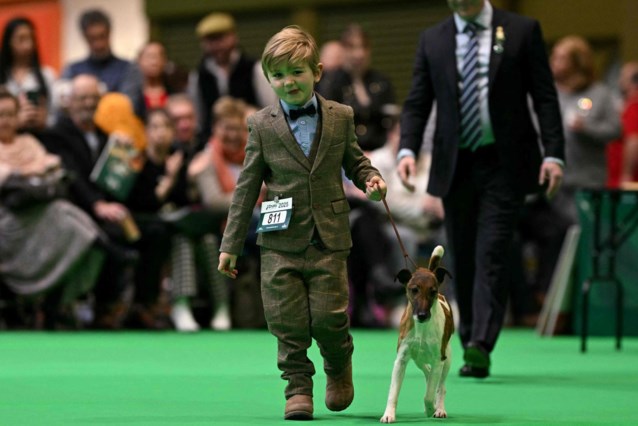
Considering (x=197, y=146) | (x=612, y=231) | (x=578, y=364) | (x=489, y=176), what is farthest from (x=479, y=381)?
(x=197, y=146)

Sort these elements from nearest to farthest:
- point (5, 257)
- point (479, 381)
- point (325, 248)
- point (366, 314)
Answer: point (325, 248) → point (479, 381) → point (5, 257) → point (366, 314)

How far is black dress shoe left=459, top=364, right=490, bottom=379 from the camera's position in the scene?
20.0 feet

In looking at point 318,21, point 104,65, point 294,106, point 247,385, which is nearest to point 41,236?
point 104,65

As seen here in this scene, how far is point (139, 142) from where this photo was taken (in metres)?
11.0

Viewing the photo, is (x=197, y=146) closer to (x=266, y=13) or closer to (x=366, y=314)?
(x=366, y=314)

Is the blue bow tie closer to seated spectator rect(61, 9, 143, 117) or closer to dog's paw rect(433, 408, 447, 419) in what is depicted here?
dog's paw rect(433, 408, 447, 419)

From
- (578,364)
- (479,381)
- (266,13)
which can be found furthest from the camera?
(266,13)

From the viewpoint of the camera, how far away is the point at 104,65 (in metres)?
11.8

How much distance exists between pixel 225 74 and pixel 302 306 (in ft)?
23.7

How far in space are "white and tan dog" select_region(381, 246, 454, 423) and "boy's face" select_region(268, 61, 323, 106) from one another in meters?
0.69

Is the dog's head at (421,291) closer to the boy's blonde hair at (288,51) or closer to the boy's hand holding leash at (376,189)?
the boy's hand holding leash at (376,189)

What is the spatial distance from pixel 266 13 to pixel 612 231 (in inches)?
320

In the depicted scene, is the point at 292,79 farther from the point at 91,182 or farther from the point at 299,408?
the point at 91,182

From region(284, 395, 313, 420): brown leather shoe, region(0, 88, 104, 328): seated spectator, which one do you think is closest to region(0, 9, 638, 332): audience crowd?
region(0, 88, 104, 328): seated spectator
